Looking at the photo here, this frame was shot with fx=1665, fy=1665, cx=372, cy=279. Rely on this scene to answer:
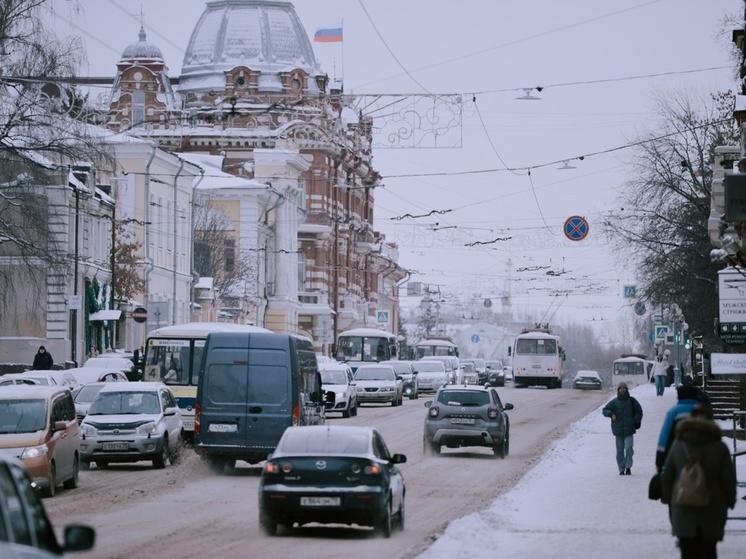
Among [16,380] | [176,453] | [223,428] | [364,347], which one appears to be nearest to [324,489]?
[223,428]

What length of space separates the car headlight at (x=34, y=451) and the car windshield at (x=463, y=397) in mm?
12062

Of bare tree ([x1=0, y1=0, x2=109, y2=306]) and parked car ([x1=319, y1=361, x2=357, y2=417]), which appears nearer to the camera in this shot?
bare tree ([x1=0, y1=0, x2=109, y2=306])

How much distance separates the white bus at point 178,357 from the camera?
37375 mm

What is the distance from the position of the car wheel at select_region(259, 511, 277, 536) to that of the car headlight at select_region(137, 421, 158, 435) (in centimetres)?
1176

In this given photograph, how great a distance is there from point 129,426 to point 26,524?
2122 centimetres

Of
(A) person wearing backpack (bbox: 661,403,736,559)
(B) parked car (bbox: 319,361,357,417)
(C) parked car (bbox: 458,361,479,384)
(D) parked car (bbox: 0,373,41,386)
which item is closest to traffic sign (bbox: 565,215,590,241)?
(B) parked car (bbox: 319,361,357,417)

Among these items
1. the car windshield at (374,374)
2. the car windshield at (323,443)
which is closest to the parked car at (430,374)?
the car windshield at (374,374)

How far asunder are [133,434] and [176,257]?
150 ft

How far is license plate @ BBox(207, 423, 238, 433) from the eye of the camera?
2852 cm

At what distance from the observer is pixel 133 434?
29.9 meters

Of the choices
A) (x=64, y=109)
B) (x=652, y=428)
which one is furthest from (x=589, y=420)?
(x=64, y=109)

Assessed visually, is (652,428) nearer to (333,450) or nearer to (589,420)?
(589,420)

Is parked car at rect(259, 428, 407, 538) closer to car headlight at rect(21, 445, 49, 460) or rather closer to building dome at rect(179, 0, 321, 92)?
car headlight at rect(21, 445, 49, 460)

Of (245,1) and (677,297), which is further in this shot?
(245,1)
